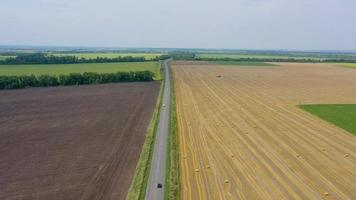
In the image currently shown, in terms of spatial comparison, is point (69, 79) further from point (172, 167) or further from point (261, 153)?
point (172, 167)

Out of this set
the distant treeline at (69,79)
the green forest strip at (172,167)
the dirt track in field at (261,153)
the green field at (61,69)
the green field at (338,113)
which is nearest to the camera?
the green forest strip at (172,167)

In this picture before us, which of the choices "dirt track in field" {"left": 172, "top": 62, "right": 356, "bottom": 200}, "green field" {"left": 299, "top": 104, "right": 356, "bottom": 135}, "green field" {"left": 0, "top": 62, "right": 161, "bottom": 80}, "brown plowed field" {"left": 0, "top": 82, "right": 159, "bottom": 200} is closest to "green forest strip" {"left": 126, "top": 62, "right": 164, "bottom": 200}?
"brown plowed field" {"left": 0, "top": 82, "right": 159, "bottom": 200}

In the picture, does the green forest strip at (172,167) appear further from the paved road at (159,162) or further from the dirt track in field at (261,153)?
the dirt track in field at (261,153)

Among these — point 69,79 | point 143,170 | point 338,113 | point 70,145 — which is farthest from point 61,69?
point 143,170

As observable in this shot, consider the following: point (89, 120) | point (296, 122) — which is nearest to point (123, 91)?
point (89, 120)

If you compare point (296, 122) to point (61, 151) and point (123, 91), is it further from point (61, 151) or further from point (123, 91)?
point (123, 91)

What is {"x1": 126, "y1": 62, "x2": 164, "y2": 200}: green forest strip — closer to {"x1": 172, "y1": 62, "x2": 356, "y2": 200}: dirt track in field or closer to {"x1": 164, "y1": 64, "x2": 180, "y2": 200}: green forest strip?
{"x1": 164, "y1": 64, "x2": 180, "y2": 200}: green forest strip

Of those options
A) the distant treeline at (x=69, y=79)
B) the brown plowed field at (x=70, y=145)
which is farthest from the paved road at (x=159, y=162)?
the distant treeline at (x=69, y=79)
